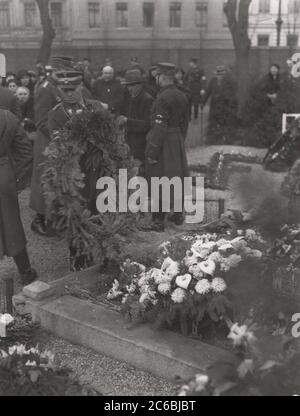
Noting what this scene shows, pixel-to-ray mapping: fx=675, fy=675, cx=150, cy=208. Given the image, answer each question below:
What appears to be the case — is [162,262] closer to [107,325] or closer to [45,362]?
[107,325]

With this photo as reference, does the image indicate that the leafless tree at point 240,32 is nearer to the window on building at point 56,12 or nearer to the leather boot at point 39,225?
the leather boot at point 39,225

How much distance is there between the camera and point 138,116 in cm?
854

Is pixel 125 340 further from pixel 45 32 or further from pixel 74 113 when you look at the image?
pixel 45 32

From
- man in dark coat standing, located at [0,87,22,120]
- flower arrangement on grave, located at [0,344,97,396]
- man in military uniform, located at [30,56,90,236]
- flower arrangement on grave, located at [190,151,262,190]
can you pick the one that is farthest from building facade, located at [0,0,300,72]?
flower arrangement on grave, located at [0,344,97,396]

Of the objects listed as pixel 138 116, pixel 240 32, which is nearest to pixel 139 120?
pixel 138 116

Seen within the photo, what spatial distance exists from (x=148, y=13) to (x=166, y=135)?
23460 mm

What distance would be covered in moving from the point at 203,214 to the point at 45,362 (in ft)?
15.0

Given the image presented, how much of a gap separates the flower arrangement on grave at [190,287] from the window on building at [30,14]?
23298 millimetres

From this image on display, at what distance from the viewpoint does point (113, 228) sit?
563 centimetres

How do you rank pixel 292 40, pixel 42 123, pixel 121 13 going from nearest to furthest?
pixel 42 123 → pixel 292 40 → pixel 121 13

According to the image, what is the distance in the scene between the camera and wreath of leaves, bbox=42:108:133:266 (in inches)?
218

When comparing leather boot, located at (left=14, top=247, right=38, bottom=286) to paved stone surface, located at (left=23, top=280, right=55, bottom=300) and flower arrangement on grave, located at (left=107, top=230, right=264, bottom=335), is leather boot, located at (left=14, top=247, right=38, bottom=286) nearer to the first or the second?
paved stone surface, located at (left=23, top=280, right=55, bottom=300)

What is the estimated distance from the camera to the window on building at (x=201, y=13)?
96.5ft

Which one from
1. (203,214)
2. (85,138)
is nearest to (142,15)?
(203,214)
